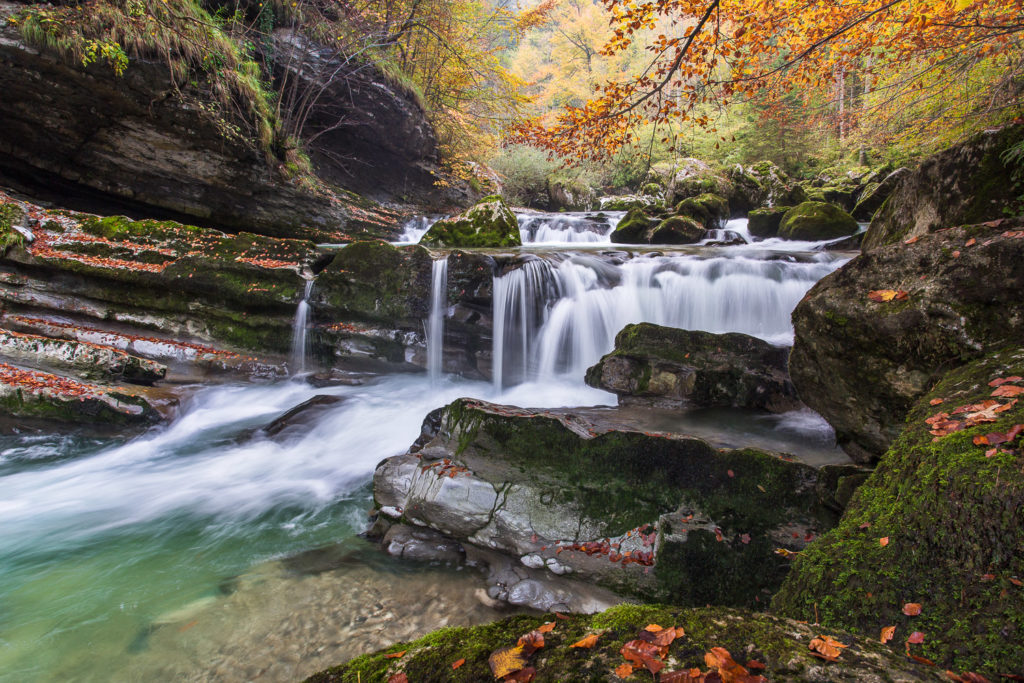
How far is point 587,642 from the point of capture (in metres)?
1.21

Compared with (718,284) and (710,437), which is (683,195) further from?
(710,437)

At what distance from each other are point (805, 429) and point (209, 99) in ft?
38.6

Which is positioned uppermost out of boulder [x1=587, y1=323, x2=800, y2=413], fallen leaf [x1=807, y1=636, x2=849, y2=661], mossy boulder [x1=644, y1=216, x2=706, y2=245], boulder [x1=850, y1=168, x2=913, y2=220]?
boulder [x1=850, y1=168, x2=913, y2=220]

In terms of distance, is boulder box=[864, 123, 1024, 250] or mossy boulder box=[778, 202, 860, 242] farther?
mossy boulder box=[778, 202, 860, 242]

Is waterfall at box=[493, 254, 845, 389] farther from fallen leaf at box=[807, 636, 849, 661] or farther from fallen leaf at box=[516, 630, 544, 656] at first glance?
fallen leaf at box=[807, 636, 849, 661]

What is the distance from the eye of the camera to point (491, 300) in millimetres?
8172

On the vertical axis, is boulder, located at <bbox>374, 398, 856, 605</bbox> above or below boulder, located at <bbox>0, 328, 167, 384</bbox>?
below

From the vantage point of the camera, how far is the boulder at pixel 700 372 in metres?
5.46

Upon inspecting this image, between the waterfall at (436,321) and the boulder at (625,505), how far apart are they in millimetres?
4366

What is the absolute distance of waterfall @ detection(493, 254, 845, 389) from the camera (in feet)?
25.9

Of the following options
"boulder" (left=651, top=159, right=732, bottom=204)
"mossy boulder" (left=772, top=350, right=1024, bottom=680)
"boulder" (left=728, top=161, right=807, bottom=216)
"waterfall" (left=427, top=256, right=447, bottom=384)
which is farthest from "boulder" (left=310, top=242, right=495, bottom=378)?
"boulder" (left=728, top=161, right=807, bottom=216)

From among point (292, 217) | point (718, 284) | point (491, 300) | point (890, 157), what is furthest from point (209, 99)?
point (890, 157)

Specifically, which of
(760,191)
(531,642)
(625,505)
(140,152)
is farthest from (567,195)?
(531,642)

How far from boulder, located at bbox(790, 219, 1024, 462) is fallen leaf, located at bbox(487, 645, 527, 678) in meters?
3.14
